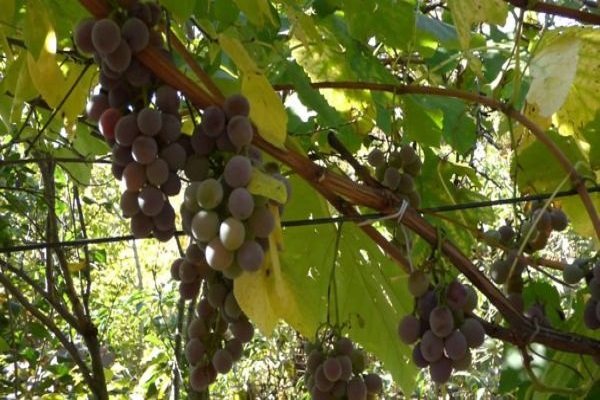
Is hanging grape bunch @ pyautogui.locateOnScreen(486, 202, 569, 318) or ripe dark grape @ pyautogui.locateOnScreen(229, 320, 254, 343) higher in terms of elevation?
hanging grape bunch @ pyautogui.locateOnScreen(486, 202, 569, 318)

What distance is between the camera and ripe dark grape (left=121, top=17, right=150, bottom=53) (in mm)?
689

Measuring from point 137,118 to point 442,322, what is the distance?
1.15ft

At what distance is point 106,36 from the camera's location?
2.22 ft

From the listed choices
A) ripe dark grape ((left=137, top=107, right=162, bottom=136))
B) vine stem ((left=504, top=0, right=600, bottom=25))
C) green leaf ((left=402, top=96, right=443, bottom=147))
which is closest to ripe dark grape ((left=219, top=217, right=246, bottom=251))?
ripe dark grape ((left=137, top=107, right=162, bottom=136))

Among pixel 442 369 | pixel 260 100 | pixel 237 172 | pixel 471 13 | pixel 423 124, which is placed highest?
pixel 423 124

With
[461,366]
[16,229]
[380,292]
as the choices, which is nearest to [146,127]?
[461,366]

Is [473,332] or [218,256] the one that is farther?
[473,332]

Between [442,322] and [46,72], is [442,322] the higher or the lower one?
the lower one

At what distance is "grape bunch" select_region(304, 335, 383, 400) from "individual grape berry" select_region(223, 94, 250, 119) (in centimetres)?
31

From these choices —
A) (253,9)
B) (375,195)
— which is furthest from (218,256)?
(253,9)

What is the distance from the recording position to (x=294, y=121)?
4.58 ft

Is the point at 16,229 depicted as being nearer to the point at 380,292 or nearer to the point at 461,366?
the point at 380,292

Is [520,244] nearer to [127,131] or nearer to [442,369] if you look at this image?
[442,369]

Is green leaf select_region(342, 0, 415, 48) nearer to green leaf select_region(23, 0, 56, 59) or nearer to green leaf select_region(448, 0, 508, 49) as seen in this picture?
green leaf select_region(448, 0, 508, 49)
